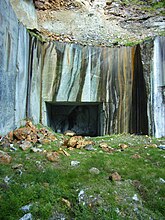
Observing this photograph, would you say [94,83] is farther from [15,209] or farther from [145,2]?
[145,2]

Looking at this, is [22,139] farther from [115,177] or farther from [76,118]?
[76,118]

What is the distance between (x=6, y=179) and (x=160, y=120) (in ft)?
12.5

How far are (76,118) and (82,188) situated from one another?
15.6 ft

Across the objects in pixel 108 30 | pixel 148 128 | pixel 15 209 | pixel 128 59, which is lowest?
pixel 15 209

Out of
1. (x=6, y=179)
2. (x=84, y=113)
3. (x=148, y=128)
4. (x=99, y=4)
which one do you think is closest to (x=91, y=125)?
(x=84, y=113)

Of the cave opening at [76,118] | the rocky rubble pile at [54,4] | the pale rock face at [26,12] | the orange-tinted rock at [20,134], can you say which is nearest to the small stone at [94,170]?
the orange-tinted rock at [20,134]

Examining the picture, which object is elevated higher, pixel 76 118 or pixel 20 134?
pixel 76 118

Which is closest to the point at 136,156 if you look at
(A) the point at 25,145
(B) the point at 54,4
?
(A) the point at 25,145

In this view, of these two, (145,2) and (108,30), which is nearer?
(108,30)

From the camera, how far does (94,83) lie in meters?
5.17

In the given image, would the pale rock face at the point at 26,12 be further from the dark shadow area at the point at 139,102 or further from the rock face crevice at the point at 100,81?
the dark shadow area at the point at 139,102

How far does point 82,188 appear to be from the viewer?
1.89m

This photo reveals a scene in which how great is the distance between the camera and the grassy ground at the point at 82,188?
159cm

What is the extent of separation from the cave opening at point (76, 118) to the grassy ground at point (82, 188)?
355cm
